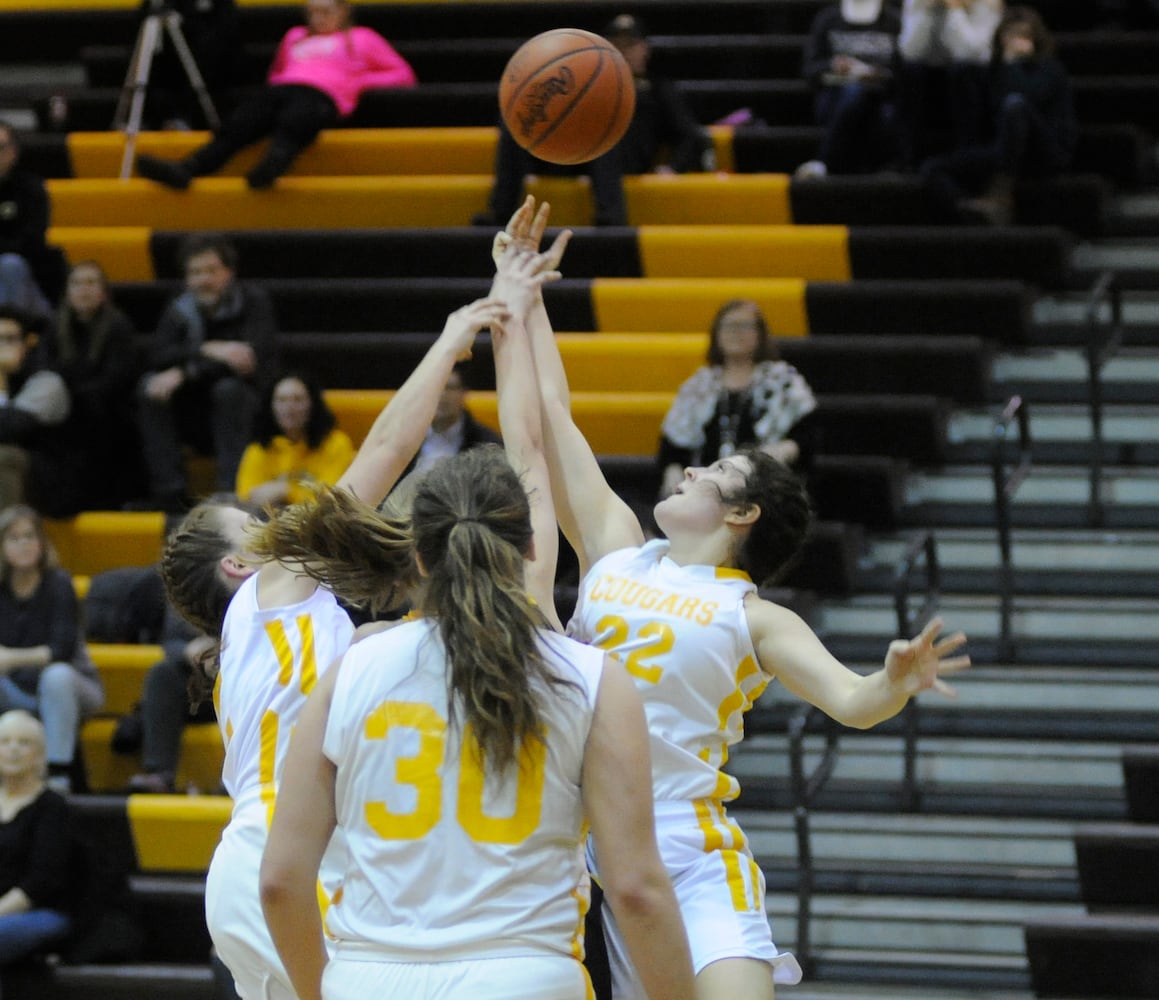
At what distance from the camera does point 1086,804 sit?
6398 mm

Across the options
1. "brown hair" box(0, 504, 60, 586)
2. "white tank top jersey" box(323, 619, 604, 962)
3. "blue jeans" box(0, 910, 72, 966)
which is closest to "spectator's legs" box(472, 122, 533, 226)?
"brown hair" box(0, 504, 60, 586)

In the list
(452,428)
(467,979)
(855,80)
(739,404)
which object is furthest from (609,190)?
(467,979)

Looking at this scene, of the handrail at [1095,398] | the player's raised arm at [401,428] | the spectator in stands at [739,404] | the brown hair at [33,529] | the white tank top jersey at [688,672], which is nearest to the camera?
the white tank top jersey at [688,672]

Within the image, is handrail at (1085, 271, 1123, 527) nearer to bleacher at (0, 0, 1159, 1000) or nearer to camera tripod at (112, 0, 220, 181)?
bleacher at (0, 0, 1159, 1000)

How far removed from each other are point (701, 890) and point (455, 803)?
0.96m

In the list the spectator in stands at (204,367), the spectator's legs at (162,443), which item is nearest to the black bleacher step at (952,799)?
the spectator in stands at (204,367)

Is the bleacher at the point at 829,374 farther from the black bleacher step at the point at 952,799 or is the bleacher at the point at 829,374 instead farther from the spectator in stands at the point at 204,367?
the spectator in stands at the point at 204,367

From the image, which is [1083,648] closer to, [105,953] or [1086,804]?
[1086,804]

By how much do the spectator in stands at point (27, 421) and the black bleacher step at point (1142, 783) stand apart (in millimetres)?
4260

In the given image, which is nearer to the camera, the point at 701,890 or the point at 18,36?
the point at 701,890

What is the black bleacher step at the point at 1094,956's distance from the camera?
5.71m

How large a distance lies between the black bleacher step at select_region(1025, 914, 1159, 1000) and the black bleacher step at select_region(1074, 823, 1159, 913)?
0.16 metres

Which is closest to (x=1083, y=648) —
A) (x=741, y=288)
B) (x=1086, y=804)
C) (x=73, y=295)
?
(x=1086, y=804)

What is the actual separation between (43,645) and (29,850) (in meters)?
0.86
